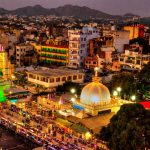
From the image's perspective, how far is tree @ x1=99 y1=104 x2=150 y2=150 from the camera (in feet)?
68.4

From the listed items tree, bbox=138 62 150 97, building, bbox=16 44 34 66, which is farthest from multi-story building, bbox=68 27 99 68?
tree, bbox=138 62 150 97

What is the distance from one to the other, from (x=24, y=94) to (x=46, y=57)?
84.9 feet

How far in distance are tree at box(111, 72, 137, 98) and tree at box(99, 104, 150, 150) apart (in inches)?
452

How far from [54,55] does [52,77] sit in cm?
2074

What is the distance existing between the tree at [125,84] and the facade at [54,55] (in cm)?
2201

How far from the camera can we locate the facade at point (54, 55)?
58.6 m

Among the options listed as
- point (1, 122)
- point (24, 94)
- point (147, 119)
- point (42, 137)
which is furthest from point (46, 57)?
point (147, 119)

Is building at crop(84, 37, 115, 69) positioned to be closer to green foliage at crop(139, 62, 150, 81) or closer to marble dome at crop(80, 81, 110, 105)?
green foliage at crop(139, 62, 150, 81)

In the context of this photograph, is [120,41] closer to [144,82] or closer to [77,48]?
[77,48]

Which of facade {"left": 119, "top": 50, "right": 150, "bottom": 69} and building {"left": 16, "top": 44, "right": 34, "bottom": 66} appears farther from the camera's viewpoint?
building {"left": 16, "top": 44, "right": 34, "bottom": 66}

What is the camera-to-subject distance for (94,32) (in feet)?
204

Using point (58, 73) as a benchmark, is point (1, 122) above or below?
below

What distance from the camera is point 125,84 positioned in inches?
1382

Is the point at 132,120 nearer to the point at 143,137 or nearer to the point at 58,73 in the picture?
the point at 143,137
